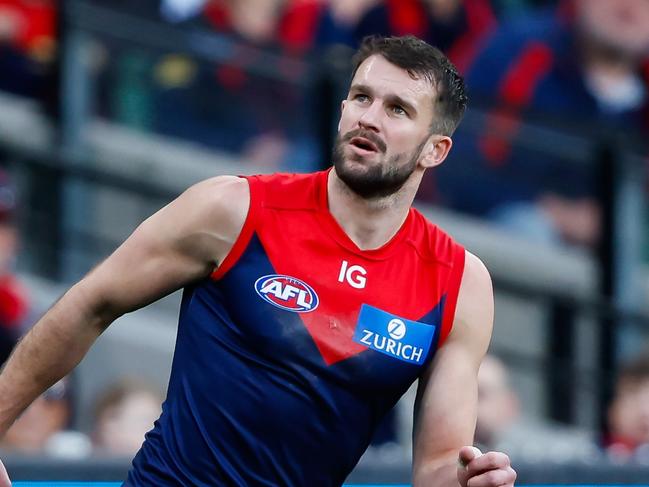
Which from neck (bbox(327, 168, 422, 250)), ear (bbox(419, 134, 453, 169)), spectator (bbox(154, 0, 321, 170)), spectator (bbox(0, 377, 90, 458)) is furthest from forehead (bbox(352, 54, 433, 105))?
spectator (bbox(154, 0, 321, 170))

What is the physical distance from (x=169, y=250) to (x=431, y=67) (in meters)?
0.86

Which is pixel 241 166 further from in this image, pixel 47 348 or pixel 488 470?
pixel 488 470

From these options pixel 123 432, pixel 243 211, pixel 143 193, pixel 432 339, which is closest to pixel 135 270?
pixel 243 211

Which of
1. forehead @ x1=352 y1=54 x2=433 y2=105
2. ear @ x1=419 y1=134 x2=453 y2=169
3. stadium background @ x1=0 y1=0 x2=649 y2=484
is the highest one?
stadium background @ x1=0 y1=0 x2=649 y2=484

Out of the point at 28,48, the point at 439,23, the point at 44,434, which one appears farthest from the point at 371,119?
the point at 439,23

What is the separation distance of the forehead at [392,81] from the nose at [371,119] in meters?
0.06

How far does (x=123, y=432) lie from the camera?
248 inches

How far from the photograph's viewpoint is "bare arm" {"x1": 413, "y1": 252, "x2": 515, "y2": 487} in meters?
3.83

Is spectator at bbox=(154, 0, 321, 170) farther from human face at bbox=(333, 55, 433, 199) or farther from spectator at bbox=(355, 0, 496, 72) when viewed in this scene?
human face at bbox=(333, 55, 433, 199)

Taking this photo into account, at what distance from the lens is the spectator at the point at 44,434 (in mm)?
6156

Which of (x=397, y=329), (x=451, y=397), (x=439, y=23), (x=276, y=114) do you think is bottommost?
(x=451, y=397)

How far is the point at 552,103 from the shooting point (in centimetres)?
805

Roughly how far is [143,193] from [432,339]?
149 inches

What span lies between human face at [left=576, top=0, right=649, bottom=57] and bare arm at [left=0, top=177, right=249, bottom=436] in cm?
479
